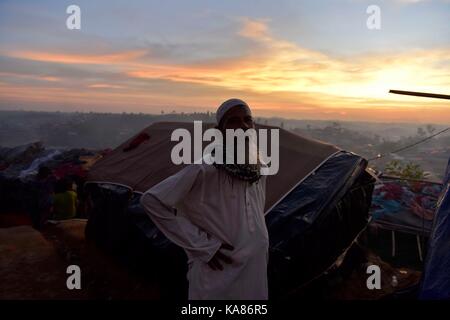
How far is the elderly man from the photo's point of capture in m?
2.31

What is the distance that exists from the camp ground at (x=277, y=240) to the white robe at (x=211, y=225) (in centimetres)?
159

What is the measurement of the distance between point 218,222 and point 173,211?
311 millimetres

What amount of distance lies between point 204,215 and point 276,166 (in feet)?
9.22

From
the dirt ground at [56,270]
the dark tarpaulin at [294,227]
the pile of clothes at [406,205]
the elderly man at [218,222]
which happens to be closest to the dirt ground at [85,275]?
the dirt ground at [56,270]

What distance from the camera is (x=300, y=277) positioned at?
4355 mm

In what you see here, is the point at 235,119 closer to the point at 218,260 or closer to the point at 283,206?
the point at 218,260

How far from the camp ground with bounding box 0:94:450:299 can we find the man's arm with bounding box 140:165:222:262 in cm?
189

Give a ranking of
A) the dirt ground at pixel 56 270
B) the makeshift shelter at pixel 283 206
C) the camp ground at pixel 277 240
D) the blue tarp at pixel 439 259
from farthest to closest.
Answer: the dirt ground at pixel 56 270, the makeshift shelter at pixel 283 206, the camp ground at pixel 277 240, the blue tarp at pixel 439 259

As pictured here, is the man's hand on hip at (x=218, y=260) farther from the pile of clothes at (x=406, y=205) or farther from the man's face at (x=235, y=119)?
the pile of clothes at (x=406, y=205)

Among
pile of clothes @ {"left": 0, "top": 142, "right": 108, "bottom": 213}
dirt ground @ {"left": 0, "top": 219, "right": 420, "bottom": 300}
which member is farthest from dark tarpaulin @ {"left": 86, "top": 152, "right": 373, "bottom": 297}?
pile of clothes @ {"left": 0, "top": 142, "right": 108, "bottom": 213}

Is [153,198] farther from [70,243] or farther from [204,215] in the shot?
[70,243]

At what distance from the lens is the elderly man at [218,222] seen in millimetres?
2314

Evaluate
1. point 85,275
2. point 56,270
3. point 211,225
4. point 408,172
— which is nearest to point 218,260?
point 211,225

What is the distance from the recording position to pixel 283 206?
459cm
